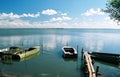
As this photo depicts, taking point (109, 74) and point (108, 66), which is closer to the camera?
point (109, 74)

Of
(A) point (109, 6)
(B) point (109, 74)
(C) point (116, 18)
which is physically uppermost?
(A) point (109, 6)

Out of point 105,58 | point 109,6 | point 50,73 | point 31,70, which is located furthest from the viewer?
point 105,58

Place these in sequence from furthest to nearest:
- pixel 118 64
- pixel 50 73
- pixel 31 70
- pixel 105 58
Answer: pixel 105 58 < pixel 118 64 < pixel 31 70 < pixel 50 73

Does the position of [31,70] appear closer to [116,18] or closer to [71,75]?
[71,75]

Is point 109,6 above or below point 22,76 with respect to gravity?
above

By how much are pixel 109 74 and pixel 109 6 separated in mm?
11698

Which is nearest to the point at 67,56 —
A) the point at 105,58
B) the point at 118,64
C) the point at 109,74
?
the point at 105,58

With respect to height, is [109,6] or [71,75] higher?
[109,6]

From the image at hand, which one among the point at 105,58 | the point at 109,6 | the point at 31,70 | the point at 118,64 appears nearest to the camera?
the point at 31,70

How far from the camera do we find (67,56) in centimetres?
3934

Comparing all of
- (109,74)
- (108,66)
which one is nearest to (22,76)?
(109,74)

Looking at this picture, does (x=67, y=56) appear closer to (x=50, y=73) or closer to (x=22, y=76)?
(x=50, y=73)

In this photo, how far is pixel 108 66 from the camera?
33.7 metres

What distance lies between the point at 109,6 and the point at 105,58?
1088 centimetres
